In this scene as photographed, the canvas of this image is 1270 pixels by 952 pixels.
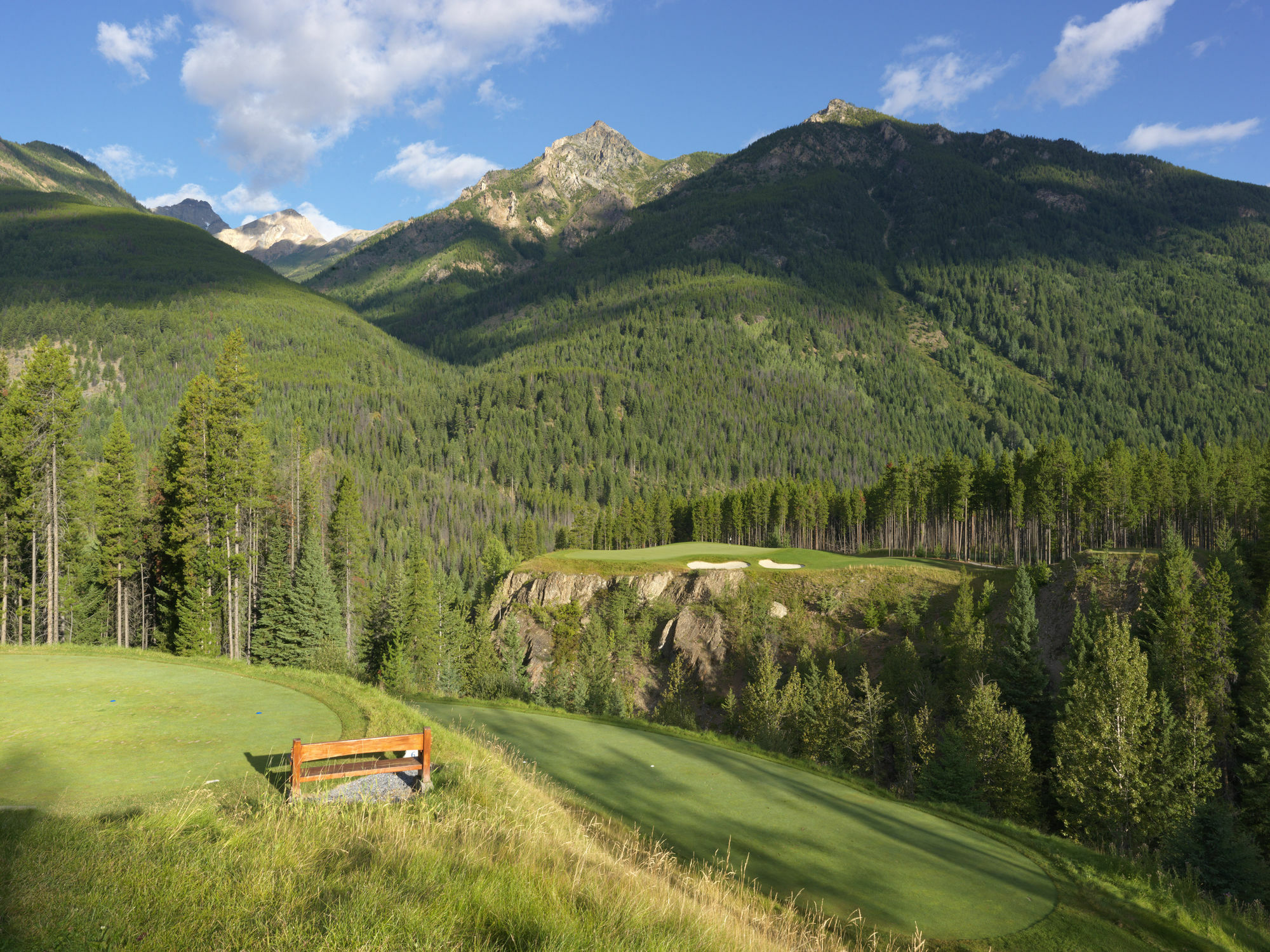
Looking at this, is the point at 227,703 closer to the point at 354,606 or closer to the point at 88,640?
the point at 88,640

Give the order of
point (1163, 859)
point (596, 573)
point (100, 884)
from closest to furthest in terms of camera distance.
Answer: point (100, 884)
point (1163, 859)
point (596, 573)

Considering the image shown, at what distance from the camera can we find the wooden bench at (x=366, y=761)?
30.3 feet

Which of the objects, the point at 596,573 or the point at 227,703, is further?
the point at 596,573

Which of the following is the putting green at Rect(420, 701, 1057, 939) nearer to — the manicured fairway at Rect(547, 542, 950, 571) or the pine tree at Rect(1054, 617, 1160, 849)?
the pine tree at Rect(1054, 617, 1160, 849)

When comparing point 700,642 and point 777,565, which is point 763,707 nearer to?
point 700,642

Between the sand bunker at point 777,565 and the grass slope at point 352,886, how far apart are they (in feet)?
225

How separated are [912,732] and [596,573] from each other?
40.9m

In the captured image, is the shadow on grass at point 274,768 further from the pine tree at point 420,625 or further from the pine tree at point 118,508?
the pine tree at point 420,625

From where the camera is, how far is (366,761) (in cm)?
1055

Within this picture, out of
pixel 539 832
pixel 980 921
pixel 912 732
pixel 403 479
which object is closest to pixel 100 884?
pixel 539 832

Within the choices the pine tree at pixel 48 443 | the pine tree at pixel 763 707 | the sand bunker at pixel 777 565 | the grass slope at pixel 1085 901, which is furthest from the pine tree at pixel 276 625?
the sand bunker at pixel 777 565

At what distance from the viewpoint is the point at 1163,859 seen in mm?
28125

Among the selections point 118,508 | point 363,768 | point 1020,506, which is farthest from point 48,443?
point 1020,506

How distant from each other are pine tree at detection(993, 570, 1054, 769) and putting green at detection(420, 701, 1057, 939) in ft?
122
